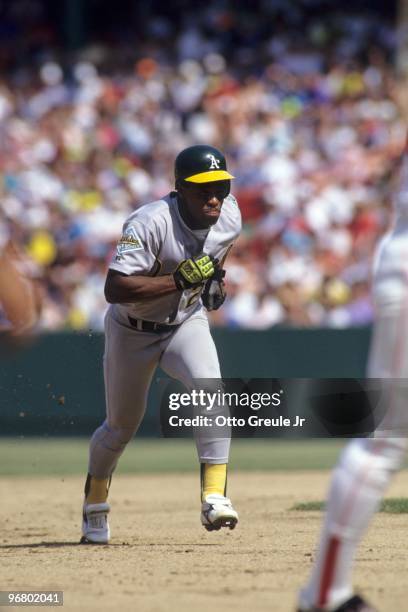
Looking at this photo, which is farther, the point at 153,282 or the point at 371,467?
the point at 153,282

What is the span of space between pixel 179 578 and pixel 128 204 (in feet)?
33.8

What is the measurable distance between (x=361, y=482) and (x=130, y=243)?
2744 mm

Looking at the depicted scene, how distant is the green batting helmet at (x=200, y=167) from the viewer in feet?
20.5

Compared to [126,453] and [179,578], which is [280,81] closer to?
[126,453]

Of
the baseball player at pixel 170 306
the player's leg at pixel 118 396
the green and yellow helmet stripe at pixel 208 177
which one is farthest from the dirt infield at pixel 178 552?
the green and yellow helmet stripe at pixel 208 177

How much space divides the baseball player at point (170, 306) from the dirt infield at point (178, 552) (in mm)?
372

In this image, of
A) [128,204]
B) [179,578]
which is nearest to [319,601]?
[179,578]

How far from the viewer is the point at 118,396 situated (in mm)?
6484

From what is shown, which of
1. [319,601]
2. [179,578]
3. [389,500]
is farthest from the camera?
[389,500]

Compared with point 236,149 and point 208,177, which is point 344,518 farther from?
point 236,149

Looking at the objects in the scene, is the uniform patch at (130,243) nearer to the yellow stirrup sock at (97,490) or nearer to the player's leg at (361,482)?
the yellow stirrup sock at (97,490)

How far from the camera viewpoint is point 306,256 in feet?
46.9

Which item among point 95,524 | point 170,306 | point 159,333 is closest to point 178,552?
A: point 95,524

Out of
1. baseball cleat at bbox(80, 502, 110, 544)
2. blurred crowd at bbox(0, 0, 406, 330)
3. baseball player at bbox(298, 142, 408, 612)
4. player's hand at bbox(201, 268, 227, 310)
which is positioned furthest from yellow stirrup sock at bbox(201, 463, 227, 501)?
blurred crowd at bbox(0, 0, 406, 330)
